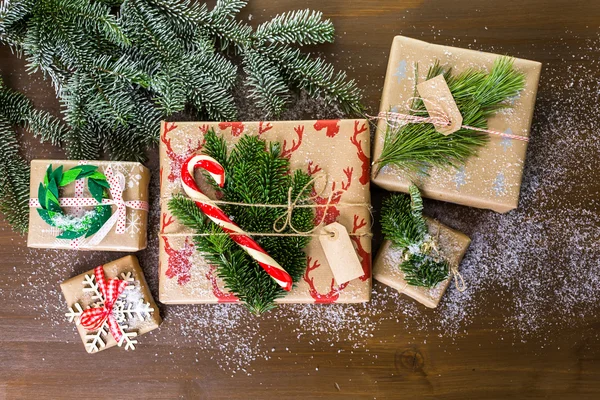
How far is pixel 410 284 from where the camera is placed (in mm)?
1230

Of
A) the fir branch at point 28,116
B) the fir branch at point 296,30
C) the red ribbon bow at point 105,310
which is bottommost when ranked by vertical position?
the red ribbon bow at point 105,310

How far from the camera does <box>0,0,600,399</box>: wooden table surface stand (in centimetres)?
135

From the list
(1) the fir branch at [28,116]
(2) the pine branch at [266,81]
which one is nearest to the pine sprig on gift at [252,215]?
(2) the pine branch at [266,81]

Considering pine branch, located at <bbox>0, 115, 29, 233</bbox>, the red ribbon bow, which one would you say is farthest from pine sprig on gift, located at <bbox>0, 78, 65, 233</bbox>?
the red ribbon bow

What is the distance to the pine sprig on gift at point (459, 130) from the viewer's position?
3.79ft

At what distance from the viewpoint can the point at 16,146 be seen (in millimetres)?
1342

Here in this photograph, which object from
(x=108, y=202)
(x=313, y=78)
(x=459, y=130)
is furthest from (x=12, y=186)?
(x=459, y=130)

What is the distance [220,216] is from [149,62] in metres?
0.50

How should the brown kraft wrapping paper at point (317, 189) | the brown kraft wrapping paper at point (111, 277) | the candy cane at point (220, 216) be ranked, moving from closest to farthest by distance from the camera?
the candy cane at point (220, 216)
the brown kraft wrapping paper at point (317, 189)
the brown kraft wrapping paper at point (111, 277)

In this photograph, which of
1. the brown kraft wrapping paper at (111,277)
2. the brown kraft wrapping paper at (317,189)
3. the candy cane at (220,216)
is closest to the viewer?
the candy cane at (220,216)

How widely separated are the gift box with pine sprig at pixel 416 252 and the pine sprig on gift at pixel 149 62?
32cm

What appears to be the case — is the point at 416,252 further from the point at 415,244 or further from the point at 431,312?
the point at 431,312

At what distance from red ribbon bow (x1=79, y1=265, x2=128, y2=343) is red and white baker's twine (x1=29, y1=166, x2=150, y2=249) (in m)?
0.11

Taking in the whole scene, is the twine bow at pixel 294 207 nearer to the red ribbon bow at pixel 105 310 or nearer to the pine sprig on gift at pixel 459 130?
the pine sprig on gift at pixel 459 130
